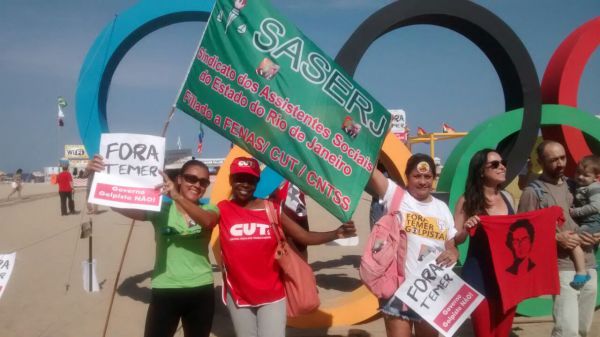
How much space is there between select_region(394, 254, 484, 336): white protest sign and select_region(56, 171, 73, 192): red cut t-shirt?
1671 centimetres

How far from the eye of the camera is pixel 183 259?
3246 millimetres

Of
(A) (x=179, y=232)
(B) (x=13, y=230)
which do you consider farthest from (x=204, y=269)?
(B) (x=13, y=230)

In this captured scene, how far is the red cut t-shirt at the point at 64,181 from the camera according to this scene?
56.4 ft

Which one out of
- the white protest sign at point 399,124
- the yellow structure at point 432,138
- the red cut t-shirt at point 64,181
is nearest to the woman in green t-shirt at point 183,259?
the white protest sign at point 399,124

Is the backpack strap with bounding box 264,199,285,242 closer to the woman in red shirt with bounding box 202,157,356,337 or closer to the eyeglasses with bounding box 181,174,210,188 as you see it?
the woman in red shirt with bounding box 202,157,356,337

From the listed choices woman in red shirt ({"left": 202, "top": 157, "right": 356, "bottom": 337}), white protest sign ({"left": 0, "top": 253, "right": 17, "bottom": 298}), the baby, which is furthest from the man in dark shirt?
white protest sign ({"left": 0, "top": 253, "right": 17, "bottom": 298})

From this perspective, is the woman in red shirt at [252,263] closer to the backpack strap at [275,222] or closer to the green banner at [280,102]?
the backpack strap at [275,222]

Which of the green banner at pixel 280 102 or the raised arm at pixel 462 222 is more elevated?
the green banner at pixel 280 102

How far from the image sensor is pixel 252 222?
3.12 metres

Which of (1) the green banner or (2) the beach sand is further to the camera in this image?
A: (2) the beach sand

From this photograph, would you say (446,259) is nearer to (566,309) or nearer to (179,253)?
(566,309)

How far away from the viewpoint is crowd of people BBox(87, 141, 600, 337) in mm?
3088

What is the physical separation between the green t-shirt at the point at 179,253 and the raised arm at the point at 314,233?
0.49 meters

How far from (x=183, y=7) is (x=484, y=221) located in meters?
4.17
